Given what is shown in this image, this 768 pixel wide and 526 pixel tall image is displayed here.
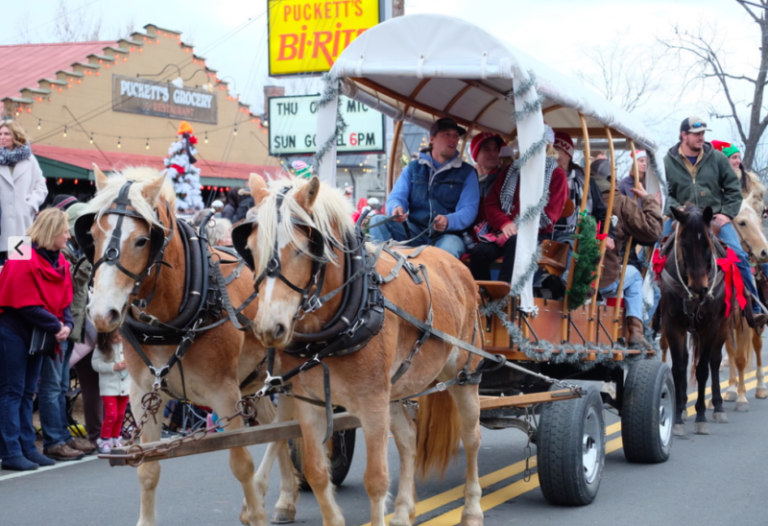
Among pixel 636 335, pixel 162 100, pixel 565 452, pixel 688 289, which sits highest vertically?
pixel 162 100

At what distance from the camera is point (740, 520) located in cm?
596

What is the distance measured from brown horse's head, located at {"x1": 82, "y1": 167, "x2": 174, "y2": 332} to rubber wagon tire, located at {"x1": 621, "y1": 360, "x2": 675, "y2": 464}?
4240 millimetres

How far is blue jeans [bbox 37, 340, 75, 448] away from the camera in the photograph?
7832mm

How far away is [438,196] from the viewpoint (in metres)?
6.78

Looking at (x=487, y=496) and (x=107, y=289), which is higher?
(x=107, y=289)

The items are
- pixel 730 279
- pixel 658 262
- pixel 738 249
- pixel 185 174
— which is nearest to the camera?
pixel 730 279

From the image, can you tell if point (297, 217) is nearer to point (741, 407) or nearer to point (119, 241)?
point (119, 241)

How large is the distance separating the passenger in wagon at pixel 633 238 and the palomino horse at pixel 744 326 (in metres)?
2.16

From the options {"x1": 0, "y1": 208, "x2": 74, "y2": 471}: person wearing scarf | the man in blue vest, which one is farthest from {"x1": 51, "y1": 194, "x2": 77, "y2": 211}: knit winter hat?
the man in blue vest

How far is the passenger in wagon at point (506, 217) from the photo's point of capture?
257 inches

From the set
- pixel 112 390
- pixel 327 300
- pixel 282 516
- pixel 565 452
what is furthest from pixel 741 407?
pixel 327 300

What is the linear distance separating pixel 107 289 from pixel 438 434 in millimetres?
2779

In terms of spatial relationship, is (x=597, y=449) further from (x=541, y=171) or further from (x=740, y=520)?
(x=541, y=171)

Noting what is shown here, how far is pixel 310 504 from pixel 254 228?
288 cm
